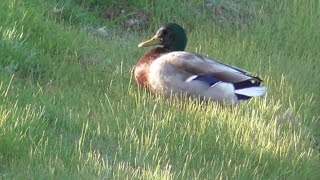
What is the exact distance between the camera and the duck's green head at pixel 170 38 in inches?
315

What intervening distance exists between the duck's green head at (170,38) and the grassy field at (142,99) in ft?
1.28

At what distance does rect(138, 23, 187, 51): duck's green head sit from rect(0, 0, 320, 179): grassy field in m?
0.39

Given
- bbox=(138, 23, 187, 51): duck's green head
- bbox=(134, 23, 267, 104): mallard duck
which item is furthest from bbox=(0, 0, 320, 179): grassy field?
bbox=(138, 23, 187, 51): duck's green head

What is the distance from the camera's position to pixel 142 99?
716 centimetres

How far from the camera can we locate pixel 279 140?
6.49 m

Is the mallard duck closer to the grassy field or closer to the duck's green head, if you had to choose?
the grassy field

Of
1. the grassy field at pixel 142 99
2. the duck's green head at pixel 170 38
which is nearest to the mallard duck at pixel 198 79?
the grassy field at pixel 142 99

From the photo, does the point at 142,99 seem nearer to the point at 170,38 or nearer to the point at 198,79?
the point at 198,79

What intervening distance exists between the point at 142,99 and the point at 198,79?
0.55 metres

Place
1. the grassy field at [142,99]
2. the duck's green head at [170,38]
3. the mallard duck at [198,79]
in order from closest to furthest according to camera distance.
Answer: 1. the grassy field at [142,99]
2. the mallard duck at [198,79]
3. the duck's green head at [170,38]

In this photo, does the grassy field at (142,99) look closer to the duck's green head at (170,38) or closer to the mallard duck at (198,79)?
the mallard duck at (198,79)

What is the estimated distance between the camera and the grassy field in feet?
19.0

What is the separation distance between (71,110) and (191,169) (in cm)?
123

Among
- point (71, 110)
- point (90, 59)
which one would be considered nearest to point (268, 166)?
point (71, 110)
